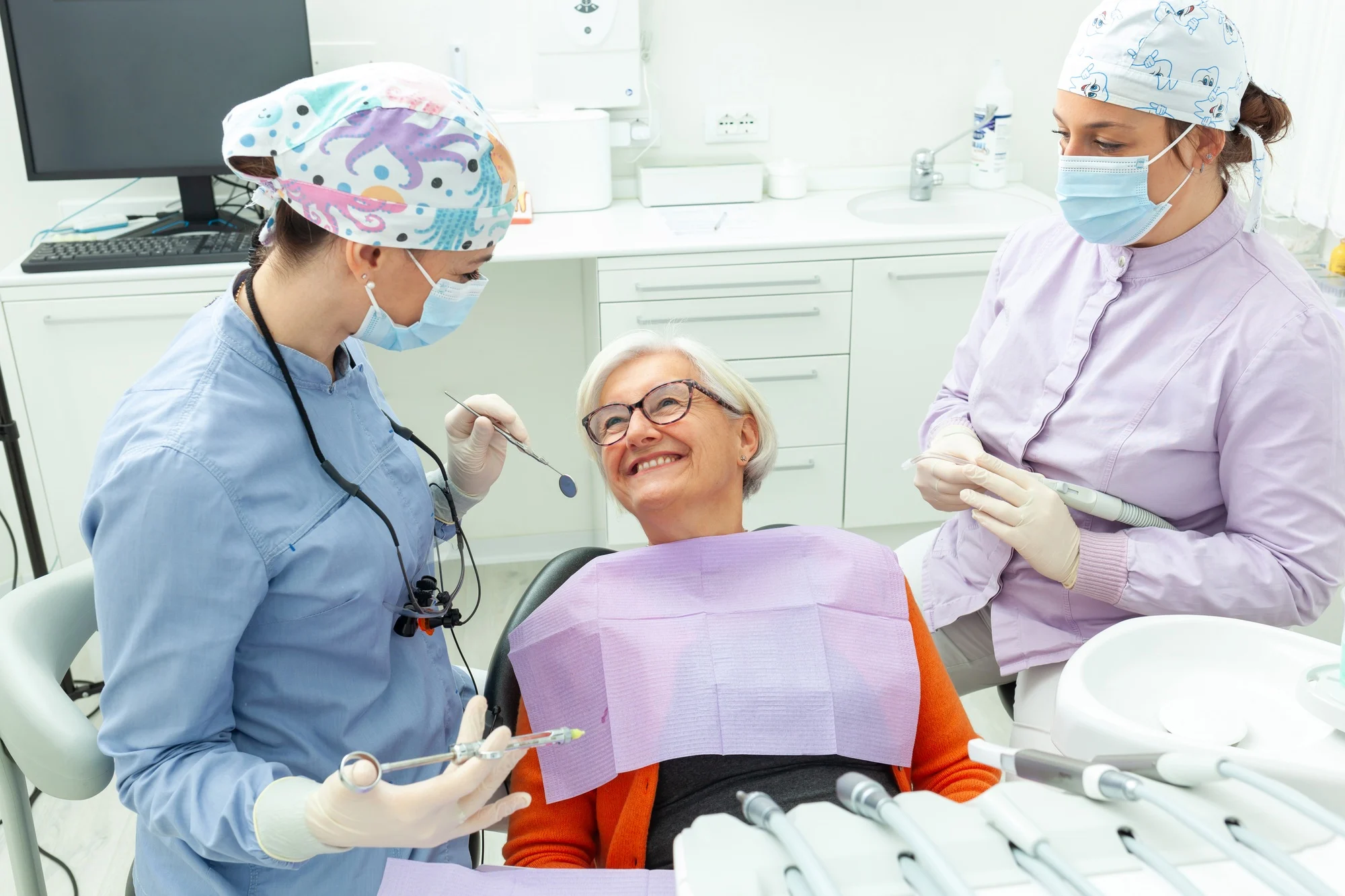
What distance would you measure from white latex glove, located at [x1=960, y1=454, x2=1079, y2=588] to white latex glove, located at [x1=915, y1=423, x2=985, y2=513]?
0.05m

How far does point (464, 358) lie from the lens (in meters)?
3.13

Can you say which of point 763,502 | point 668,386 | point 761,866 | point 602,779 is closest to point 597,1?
point 763,502

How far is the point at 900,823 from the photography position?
0.63 meters

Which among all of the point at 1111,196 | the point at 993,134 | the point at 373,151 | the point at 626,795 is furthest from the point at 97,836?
the point at 993,134

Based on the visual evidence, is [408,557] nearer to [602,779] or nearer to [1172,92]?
[602,779]

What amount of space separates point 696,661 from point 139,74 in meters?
2.07

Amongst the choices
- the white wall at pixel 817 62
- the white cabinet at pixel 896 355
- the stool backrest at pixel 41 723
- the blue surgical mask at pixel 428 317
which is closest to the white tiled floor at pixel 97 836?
the white cabinet at pixel 896 355

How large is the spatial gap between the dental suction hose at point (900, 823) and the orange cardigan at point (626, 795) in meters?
0.64

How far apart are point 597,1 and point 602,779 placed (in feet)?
7.04

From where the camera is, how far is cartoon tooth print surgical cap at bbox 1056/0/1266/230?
54.6 inches

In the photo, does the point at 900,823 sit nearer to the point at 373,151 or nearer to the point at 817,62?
the point at 373,151

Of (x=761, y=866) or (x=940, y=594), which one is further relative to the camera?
(x=940, y=594)

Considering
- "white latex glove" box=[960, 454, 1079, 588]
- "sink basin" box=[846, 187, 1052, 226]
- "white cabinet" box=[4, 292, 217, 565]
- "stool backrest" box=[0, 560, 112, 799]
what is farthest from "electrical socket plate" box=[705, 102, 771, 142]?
"stool backrest" box=[0, 560, 112, 799]

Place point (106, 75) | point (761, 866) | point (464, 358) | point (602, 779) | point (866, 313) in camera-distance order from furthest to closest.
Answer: point (464, 358), point (866, 313), point (106, 75), point (602, 779), point (761, 866)
